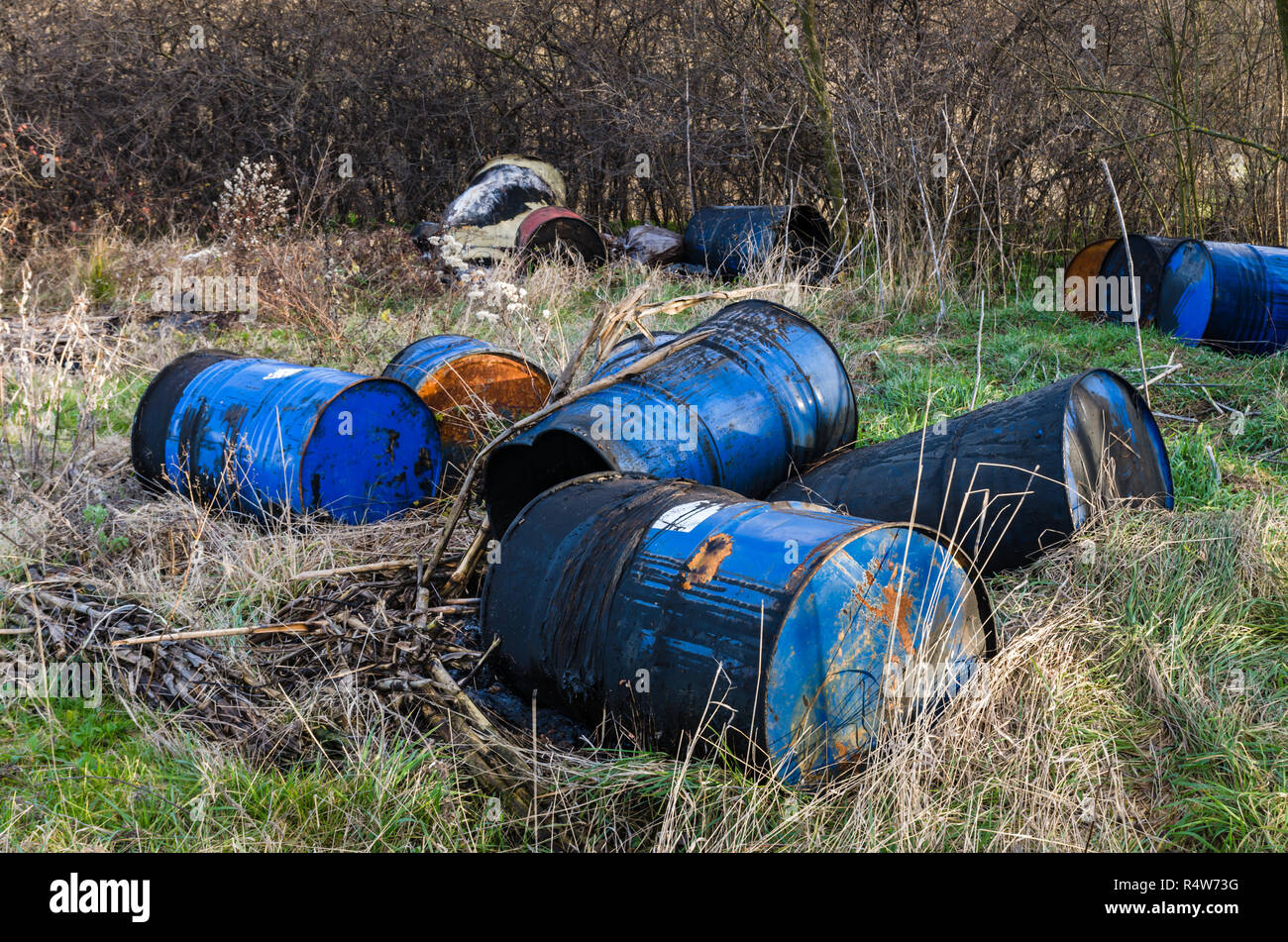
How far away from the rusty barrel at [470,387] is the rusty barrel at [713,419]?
2.36 feet

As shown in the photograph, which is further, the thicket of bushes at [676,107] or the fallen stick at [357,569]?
the thicket of bushes at [676,107]

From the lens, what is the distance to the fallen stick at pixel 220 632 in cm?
269

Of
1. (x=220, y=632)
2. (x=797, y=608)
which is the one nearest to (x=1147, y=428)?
(x=797, y=608)

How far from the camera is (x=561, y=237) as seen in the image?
8.11 meters

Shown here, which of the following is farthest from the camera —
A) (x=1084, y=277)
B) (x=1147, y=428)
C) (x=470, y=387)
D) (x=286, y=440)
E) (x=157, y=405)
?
(x=1084, y=277)

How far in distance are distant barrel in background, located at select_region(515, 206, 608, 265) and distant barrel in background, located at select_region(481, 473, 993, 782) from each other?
229 inches


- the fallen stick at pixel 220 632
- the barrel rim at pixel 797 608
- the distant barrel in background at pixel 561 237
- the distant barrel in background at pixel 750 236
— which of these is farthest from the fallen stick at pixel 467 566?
the distant barrel in background at pixel 561 237

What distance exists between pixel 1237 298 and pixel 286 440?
16.2 ft

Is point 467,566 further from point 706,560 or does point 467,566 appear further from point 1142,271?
point 1142,271

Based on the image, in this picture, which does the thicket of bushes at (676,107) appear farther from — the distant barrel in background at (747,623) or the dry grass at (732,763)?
the distant barrel in background at (747,623)

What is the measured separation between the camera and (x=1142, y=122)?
7.62 m

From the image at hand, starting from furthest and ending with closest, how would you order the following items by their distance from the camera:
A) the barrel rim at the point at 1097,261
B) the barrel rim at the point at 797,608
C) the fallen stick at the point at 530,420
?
the barrel rim at the point at 1097,261 < the fallen stick at the point at 530,420 < the barrel rim at the point at 797,608

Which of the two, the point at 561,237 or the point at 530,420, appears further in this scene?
the point at 561,237
